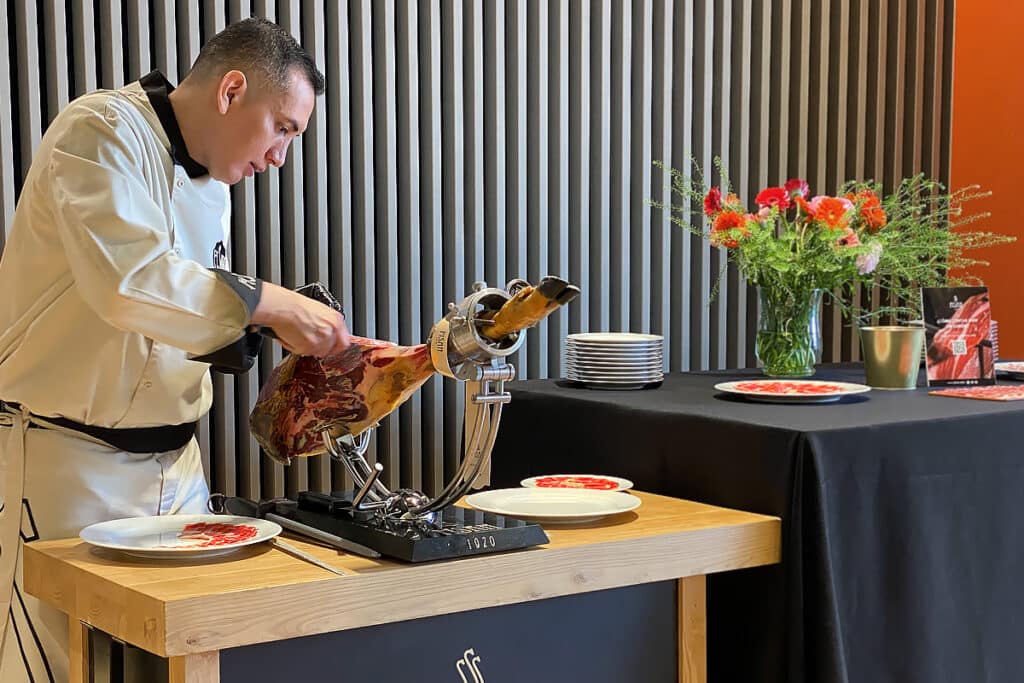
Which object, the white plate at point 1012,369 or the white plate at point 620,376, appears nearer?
the white plate at point 620,376

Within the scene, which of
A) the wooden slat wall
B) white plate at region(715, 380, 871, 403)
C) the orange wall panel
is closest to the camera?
white plate at region(715, 380, 871, 403)

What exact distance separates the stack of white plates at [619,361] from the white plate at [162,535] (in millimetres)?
1112

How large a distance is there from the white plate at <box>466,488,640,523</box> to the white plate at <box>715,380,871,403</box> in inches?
21.8

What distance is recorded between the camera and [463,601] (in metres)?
1.88

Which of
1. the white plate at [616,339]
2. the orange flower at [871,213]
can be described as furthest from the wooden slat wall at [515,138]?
the orange flower at [871,213]

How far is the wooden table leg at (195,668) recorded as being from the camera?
5.41ft

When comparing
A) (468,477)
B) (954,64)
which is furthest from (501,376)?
(954,64)

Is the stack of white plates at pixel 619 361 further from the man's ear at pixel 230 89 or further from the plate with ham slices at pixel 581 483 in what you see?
the man's ear at pixel 230 89

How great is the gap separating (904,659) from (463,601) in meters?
0.99

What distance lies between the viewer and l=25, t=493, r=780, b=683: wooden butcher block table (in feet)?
5.53

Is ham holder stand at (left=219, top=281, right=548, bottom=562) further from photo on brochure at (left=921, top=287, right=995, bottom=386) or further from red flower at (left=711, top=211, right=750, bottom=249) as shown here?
photo on brochure at (left=921, top=287, right=995, bottom=386)

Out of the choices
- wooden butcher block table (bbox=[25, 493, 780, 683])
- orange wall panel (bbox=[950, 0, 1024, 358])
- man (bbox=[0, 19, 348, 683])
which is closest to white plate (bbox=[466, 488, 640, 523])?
wooden butcher block table (bbox=[25, 493, 780, 683])

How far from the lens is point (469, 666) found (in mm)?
1927

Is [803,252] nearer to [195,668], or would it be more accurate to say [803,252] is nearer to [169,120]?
[169,120]
